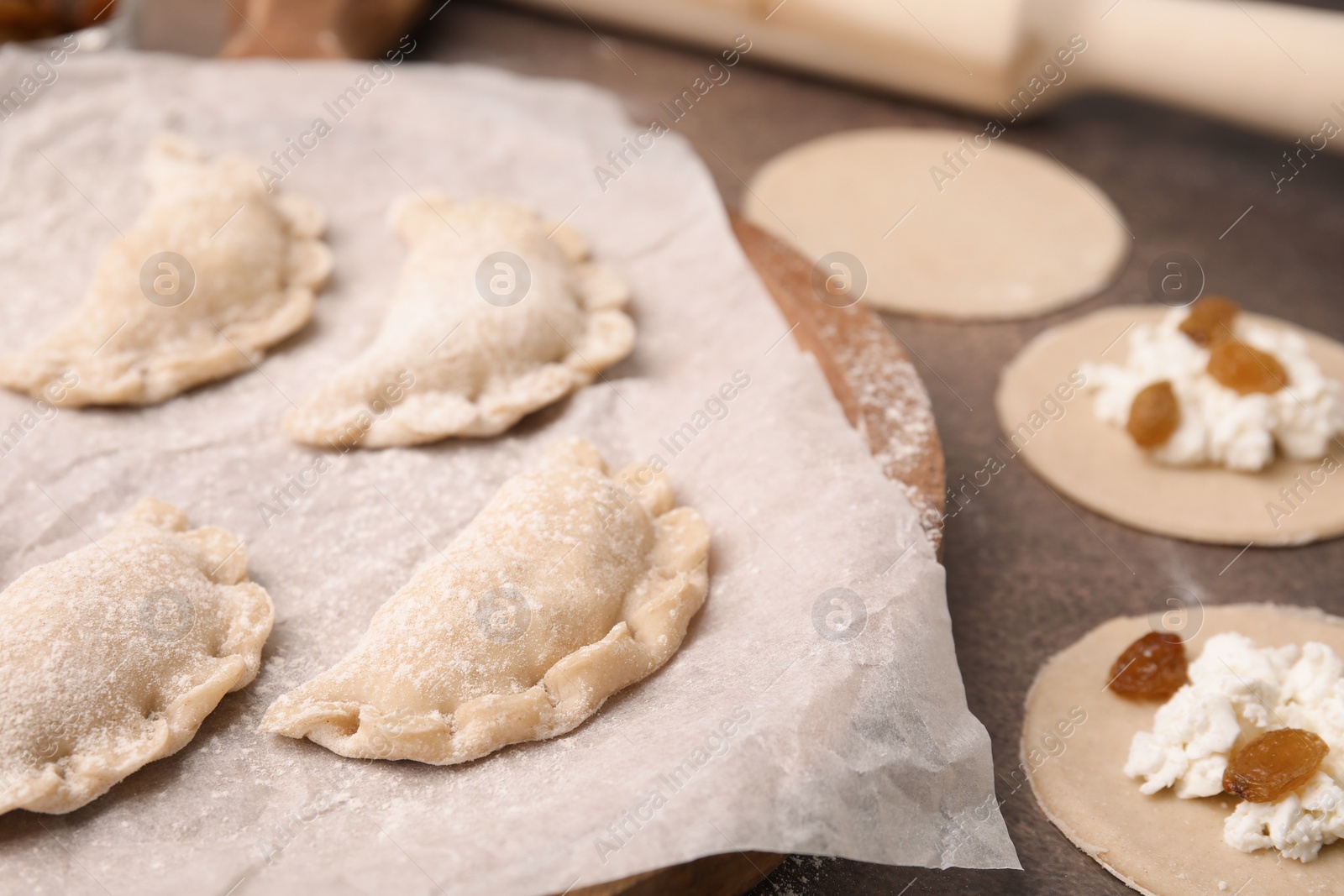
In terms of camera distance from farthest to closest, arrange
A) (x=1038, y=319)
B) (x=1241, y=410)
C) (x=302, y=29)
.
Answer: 1. (x=302, y=29)
2. (x=1038, y=319)
3. (x=1241, y=410)

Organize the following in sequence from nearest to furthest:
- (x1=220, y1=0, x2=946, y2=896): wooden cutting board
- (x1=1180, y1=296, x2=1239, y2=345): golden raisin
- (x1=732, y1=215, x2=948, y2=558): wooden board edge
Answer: (x1=220, y1=0, x2=946, y2=896): wooden cutting board < (x1=732, y1=215, x2=948, y2=558): wooden board edge < (x1=1180, y1=296, x2=1239, y2=345): golden raisin

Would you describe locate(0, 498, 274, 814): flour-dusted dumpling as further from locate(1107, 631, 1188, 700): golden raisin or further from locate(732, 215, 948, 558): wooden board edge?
locate(1107, 631, 1188, 700): golden raisin

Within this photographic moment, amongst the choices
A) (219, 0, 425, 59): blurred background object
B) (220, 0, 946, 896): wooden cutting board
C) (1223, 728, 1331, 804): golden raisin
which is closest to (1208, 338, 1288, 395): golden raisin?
(220, 0, 946, 896): wooden cutting board

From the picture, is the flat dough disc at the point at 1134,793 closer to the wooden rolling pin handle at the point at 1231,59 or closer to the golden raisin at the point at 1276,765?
the golden raisin at the point at 1276,765

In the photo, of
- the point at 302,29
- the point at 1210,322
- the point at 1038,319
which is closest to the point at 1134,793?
the point at 1210,322

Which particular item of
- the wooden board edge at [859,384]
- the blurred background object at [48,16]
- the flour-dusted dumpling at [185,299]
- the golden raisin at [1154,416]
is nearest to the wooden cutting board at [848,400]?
the wooden board edge at [859,384]

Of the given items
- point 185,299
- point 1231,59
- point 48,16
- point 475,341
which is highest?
point 48,16

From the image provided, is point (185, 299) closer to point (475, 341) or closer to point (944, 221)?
point (475, 341)

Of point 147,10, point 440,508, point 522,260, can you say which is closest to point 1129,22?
point 522,260
